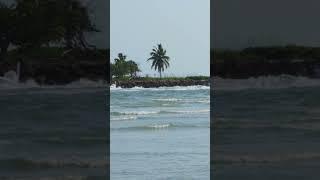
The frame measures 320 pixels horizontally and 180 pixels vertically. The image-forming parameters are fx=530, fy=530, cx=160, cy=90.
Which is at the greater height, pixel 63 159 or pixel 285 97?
pixel 285 97

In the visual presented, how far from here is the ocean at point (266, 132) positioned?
3564 millimetres

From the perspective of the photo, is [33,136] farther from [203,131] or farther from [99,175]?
[203,131]

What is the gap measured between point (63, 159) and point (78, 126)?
239 millimetres

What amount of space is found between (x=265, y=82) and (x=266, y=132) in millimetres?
345

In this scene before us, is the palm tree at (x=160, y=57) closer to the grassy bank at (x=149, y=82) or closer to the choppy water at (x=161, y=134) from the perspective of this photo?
the grassy bank at (x=149, y=82)

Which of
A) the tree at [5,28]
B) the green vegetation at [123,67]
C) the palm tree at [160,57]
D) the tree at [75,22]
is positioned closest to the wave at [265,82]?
the tree at [75,22]

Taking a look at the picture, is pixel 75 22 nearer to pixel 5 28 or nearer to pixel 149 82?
pixel 5 28

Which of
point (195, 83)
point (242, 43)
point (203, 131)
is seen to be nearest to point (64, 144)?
point (242, 43)

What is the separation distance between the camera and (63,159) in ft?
11.5

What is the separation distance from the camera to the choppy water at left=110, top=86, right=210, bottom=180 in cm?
462

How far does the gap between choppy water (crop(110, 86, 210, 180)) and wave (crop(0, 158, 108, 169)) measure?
0.71m

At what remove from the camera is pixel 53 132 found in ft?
11.5

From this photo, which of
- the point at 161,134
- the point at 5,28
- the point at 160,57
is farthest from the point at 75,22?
the point at 161,134

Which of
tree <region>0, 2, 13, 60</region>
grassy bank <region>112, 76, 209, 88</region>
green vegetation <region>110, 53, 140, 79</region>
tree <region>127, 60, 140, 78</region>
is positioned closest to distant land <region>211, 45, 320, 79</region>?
tree <region>0, 2, 13, 60</region>
